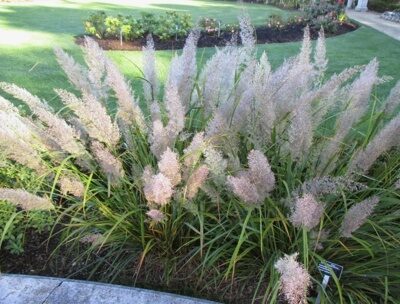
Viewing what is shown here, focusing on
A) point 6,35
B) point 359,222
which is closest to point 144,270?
point 359,222

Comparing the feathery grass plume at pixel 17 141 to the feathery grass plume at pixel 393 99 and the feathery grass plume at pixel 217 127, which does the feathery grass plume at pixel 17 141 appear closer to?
the feathery grass plume at pixel 217 127

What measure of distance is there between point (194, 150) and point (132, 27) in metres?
7.83

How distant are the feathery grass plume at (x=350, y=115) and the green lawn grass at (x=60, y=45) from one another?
1.57 meters

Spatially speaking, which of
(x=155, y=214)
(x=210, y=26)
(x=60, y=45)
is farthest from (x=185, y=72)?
(x=210, y=26)

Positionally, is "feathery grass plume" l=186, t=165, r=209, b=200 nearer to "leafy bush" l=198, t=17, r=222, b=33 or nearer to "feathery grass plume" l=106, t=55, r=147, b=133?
"feathery grass plume" l=106, t=55, r=147, b=133

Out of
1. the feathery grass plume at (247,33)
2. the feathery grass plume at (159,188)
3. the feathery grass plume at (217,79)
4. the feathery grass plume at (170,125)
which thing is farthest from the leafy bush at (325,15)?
the feathery grass plume at (159,188)

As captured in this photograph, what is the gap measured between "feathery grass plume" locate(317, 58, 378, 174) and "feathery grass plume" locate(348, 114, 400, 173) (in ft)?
0.39

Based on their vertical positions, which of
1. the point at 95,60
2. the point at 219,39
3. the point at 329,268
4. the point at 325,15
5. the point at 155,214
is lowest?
the point at 325,15

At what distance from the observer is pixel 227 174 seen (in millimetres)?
2309

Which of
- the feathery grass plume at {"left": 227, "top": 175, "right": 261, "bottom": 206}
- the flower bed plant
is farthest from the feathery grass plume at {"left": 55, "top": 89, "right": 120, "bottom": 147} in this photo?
the flower bed plant

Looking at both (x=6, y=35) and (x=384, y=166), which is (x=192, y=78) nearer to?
(x=384, y=166)

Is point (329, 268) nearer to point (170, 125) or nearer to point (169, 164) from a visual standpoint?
point (169, 164)

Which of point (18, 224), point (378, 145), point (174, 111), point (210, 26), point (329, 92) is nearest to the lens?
point (378, 145)

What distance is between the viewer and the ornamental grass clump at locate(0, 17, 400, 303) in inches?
82.8
